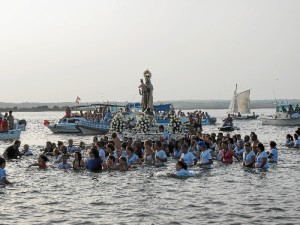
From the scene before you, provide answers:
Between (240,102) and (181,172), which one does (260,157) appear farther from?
(240,102)

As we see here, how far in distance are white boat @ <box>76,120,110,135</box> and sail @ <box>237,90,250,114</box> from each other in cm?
5867

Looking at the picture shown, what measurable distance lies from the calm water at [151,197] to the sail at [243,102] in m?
91.2

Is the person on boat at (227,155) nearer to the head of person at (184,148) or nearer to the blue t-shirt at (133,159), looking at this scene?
the head of person at (184,148)

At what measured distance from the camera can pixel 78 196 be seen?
20750 millimetres

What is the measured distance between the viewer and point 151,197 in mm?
20500

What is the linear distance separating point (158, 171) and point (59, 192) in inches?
267

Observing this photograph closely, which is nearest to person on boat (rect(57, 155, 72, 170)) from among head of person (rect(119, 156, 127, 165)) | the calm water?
the calm water

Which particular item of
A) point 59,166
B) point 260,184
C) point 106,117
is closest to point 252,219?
point 260,184

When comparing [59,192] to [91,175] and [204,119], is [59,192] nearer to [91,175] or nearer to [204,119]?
[91,175]

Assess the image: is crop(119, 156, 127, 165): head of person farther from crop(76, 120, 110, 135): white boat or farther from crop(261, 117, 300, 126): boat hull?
crop(261, 117, 300, 126): boat hull

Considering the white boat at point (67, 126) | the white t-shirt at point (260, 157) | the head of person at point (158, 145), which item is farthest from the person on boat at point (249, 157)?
the white boat at point (67, 126)

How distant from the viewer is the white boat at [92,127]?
65.0 m

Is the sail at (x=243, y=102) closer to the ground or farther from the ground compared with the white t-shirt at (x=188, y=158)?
farther from the ground

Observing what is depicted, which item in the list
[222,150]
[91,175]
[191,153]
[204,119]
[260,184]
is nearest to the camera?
[260,184]
